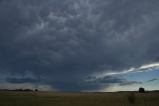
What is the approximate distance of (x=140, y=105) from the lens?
6712cm

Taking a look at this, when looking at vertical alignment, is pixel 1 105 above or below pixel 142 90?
below

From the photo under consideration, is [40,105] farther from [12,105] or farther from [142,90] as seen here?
[142,90]

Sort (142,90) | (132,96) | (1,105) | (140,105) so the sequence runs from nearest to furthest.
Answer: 1. (1,105)
2. (140,105)
3. (132,96)
4. (142,90)

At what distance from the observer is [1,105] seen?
6181 centimetres

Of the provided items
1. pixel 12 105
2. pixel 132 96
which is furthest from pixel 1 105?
pixel 132 96

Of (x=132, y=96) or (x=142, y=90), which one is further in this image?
(x=142, y=90)

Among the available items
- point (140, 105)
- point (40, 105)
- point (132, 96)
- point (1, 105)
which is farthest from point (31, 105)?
point (132, 96)

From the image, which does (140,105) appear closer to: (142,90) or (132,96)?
(132,96)

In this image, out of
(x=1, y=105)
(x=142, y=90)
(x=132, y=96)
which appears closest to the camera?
(x=1, y=105)

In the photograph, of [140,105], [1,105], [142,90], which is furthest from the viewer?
[142,90]

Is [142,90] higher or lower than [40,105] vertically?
higher

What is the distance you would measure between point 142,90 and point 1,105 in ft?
332

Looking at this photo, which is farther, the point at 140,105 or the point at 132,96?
the point at 132,96

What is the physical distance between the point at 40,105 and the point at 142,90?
94.7 meters
